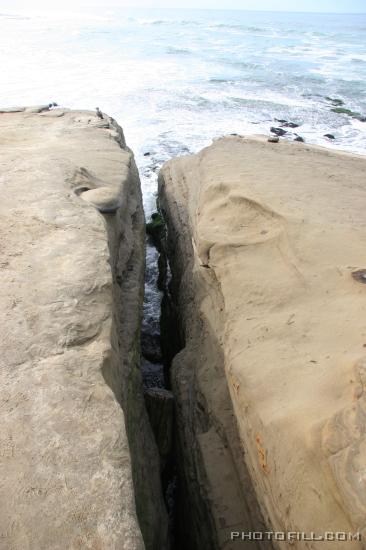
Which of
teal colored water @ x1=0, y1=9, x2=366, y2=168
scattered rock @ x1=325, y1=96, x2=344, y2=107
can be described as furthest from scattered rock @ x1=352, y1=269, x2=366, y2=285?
scattered rock @ x1=325, y1=96, x2=344, y2=107

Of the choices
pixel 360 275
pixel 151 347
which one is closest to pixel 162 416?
pixel 151 347

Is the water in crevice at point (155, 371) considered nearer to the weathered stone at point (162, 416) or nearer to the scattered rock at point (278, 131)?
the weathered stone at point (162, 416)

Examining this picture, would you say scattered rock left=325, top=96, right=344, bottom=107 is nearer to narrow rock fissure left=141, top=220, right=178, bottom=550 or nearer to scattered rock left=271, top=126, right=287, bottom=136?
scattered rock left=271, top=126, right=287, bottom=136

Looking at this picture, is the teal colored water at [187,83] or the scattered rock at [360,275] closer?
the scattered rock at [360,275]

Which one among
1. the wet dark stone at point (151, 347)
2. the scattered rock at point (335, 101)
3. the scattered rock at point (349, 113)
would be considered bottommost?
the wet dark stone at point (151, 347)

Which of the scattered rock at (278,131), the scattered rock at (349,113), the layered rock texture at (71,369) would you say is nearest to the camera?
the layered rock texture at (71,369)

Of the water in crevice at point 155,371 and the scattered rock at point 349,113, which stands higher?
the scattered rock at point 349,113

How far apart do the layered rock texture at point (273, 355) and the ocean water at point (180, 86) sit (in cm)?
175

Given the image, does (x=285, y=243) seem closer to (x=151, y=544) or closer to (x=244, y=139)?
(x=151, y=544)

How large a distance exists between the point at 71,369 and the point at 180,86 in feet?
49.1

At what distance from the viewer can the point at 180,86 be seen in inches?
599

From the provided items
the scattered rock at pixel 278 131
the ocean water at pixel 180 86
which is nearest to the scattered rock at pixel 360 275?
the ocean water at pixel 180 86

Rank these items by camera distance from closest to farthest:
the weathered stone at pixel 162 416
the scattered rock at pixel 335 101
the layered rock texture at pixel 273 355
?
1. the layered rock texture at pixel 273 355
2. the weathered stone at pixel 162 416
3. the scattered rock at pixel 335 101

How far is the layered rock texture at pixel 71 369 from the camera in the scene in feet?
4.84
